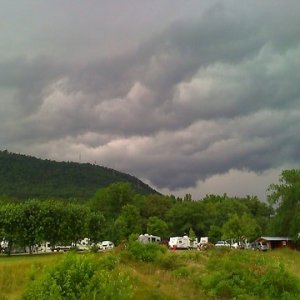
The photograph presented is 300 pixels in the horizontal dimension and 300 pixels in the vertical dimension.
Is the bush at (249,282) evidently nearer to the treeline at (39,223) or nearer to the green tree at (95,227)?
the treeline at (39,223)

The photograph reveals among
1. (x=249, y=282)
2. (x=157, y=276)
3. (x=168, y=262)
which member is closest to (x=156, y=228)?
(x=168, y=262)

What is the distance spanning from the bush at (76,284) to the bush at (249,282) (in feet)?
53.3

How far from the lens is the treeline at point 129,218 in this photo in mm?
75125

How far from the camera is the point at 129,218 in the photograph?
106375 millimetres

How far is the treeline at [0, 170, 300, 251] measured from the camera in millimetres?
75125

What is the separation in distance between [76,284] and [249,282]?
1966 cm

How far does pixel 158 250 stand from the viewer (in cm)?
4556

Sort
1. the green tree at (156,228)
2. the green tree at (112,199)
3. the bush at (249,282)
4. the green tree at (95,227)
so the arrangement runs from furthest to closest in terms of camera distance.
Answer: the green tree at (112,199) → the green tree at (156,228) → the green tree at (95,227) → the bush at (249,282)

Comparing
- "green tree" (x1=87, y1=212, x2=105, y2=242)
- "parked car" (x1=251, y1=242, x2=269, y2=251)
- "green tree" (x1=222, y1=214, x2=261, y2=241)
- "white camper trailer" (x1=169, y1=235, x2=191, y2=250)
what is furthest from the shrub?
"green tree" (x1=222, y1=214, x2=261, y2=241)

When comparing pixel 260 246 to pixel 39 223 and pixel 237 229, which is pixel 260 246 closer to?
pixel 237 229

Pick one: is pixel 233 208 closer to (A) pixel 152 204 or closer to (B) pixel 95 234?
(A) pixel 152 204

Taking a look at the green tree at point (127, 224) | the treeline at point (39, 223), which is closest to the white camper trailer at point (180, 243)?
the green tree at point (127, 224)

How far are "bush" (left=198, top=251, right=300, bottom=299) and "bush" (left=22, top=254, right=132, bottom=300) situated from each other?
16251 millimetres

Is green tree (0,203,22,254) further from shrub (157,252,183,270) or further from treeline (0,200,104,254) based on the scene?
shrub (157,252,183,270)
